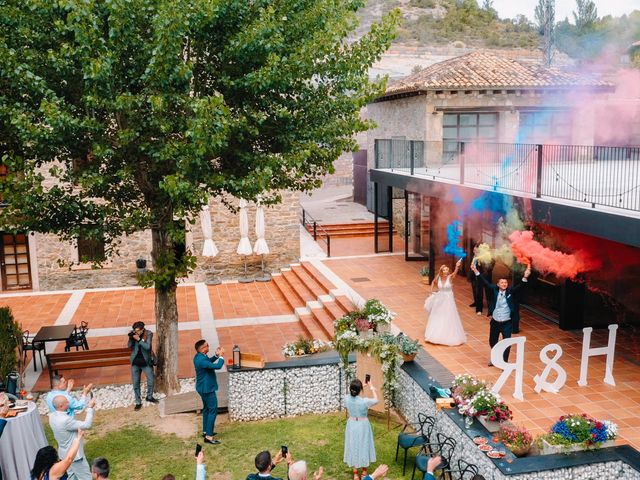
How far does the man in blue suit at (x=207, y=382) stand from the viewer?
33.6 feet

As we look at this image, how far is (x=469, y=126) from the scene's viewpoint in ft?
75.6

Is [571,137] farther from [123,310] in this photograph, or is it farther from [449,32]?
[449,32]

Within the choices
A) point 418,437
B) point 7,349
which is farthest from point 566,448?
point 7,349

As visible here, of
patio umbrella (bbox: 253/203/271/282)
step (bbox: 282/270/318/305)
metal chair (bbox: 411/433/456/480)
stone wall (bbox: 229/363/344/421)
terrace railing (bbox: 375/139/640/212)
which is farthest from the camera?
patio umbrella (bbox: 253/203/271/282)

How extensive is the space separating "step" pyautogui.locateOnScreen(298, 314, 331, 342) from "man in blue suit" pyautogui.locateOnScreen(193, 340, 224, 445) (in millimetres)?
4935

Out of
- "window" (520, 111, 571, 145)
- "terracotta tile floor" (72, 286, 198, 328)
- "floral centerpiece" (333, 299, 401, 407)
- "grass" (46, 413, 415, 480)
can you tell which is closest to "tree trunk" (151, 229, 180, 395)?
"grass" (46, 413, 415, 480)

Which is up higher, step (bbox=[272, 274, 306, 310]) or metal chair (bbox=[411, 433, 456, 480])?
metal chair (bbox=[411, 433, 456, 480])

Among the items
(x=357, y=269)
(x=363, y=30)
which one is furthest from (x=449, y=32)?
(x=357, y=269)

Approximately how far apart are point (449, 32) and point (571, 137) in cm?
4484

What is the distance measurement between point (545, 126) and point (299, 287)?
11.0 m

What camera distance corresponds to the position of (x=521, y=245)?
43.3ft

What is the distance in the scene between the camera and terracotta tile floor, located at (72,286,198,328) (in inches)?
717

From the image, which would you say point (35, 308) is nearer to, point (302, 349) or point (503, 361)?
point (302, 349)

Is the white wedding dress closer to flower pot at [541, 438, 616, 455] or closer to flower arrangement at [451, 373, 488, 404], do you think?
flower arrangement at [451, 373, 488, 404]
